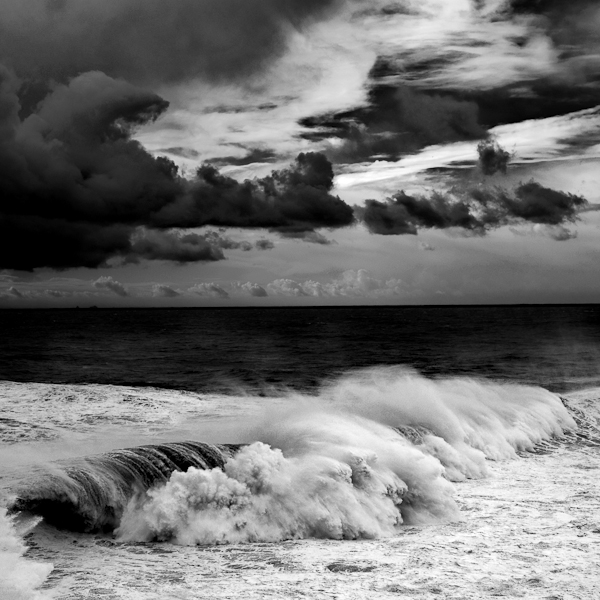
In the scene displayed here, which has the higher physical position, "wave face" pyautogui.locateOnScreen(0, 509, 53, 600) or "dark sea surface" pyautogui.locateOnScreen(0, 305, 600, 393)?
"wave face" pyautogui.locateOnScreen(0, 509, 53, 600)

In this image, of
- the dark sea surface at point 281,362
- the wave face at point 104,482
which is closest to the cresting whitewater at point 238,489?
the wave face at point 104,482

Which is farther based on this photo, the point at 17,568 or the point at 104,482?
the point at 104,482

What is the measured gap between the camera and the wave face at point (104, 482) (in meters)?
8.34

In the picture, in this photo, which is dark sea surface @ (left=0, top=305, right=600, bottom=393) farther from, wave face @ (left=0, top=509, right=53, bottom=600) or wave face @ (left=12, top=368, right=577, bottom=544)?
wave face @ (left=0, top=509, right=53, bottom=600)

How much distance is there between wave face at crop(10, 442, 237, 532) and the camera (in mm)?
8344

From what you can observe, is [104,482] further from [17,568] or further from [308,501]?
[308,501]

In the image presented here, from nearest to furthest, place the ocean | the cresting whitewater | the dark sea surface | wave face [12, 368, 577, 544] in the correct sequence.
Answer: the ocean
the cresting whitewater
wave face [12, 368, 577, 544]
the dark sea surface

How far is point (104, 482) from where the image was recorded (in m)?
8.90

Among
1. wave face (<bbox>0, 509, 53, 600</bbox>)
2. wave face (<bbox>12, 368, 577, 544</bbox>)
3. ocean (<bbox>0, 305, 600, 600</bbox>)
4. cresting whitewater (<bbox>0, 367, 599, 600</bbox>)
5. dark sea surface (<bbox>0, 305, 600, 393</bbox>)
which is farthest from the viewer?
dark sea surface (<bbox>0, 305, 600, 393</bbox>)

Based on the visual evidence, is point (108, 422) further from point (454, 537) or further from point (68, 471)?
point (454, 537)

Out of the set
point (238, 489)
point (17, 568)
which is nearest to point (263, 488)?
point (238, 489)

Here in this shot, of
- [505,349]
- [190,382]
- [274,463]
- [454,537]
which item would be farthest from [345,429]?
[505,349]

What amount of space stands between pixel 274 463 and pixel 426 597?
345 cm

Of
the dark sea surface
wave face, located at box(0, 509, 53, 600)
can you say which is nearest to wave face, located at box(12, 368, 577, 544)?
wave face, located at box(0, 509, 53, 600)
